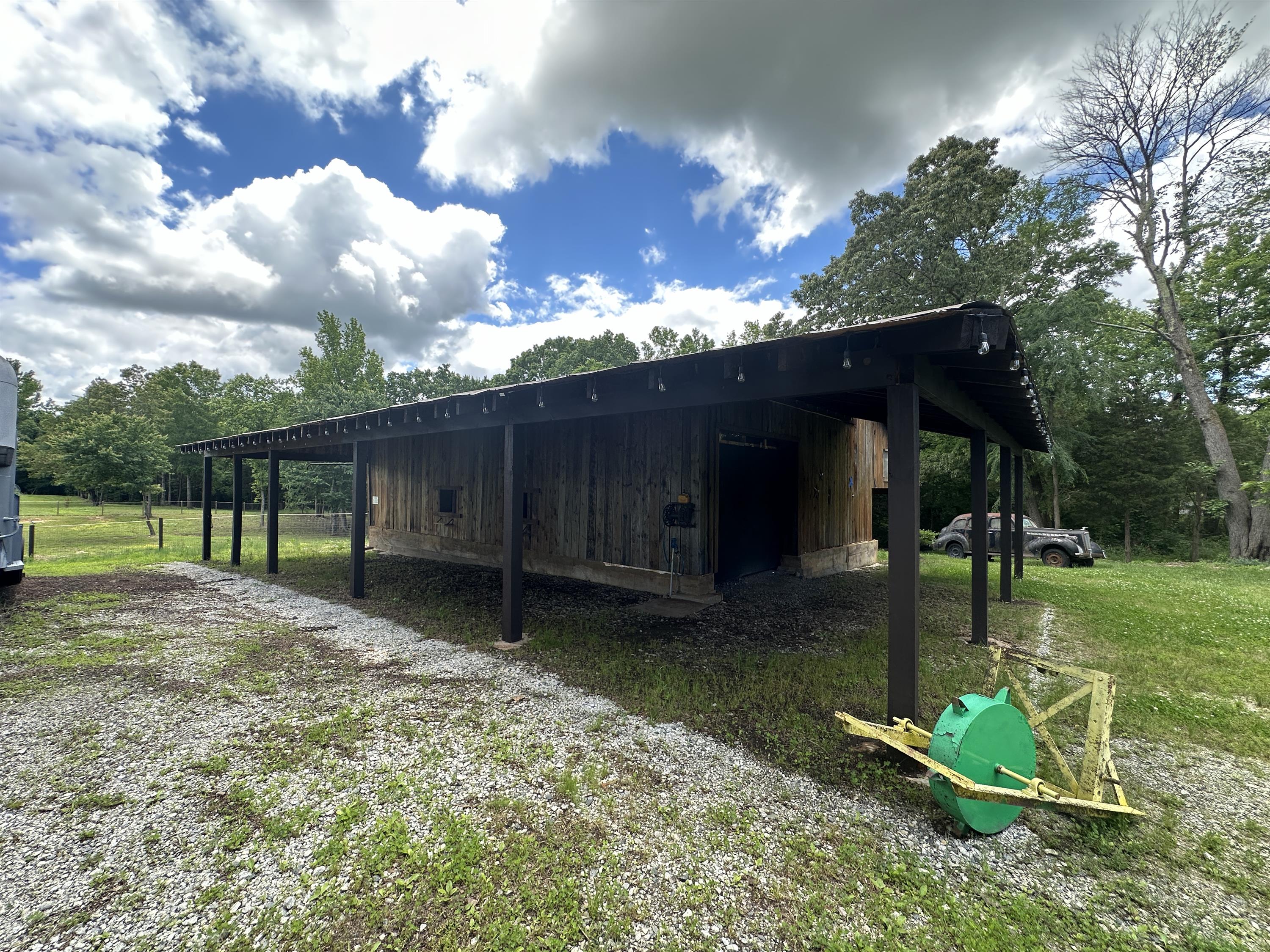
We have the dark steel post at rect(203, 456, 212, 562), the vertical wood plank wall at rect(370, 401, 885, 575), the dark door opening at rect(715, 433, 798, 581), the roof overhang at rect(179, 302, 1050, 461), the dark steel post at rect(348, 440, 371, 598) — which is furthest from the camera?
the dark steel post at rect(203, 456, 212, 562)

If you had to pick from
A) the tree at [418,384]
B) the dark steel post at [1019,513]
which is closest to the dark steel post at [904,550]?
the dark steel post at [1019,513]

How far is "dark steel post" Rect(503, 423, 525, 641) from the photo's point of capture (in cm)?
484

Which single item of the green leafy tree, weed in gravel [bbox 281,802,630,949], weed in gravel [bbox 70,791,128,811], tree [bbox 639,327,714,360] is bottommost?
weed in gravel [bbox 70,791,128,811]

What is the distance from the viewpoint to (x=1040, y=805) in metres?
2.12

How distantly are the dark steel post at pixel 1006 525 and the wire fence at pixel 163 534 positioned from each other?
11.1 m

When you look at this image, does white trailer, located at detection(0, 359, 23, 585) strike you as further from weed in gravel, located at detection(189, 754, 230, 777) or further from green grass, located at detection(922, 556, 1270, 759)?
green grass, located at detection(922, 556, 1270, 759)

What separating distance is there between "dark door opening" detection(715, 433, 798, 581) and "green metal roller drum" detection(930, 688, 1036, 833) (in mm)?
5026

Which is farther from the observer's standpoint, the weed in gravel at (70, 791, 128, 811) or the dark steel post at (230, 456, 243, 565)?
the dark steel post at (230, 456, 243, 565)

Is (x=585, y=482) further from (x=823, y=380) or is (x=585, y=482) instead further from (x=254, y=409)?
(x=254, y=409)

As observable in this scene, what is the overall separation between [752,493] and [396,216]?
499 inches

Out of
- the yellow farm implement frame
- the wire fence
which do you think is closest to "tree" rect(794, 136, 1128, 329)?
the yellow farm implement frame

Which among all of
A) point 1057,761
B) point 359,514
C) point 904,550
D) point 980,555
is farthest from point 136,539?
Result: point 1057,761

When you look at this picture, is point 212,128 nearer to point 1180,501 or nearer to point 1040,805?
point 1040,805

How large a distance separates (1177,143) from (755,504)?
17.0 m
